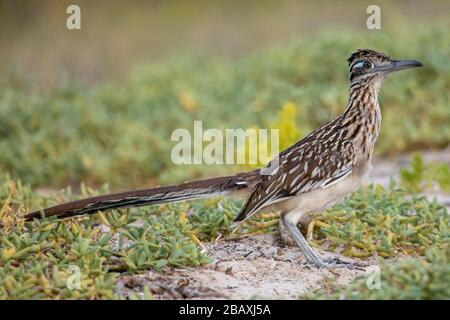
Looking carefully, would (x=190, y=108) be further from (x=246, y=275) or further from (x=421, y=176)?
(x=246, y=275)

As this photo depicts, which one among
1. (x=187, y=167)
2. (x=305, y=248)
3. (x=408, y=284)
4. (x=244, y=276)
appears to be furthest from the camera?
(x=187, y=167)

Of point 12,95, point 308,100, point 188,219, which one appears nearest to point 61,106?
point 12,95

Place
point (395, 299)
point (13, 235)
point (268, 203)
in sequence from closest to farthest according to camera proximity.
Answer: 1. point (395, 299)
2. point (13, 235)
3. point (268, 203)

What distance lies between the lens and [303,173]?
611cm

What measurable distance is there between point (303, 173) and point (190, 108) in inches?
190

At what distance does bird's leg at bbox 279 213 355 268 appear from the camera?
5.76 metres

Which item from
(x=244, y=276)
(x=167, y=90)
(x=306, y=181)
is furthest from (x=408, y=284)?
(x=167, y=90)

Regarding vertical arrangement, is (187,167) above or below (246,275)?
above

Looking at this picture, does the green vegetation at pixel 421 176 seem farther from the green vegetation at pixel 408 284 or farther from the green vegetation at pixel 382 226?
the green vegetation at pixel 408 284

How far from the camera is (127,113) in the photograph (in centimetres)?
1108

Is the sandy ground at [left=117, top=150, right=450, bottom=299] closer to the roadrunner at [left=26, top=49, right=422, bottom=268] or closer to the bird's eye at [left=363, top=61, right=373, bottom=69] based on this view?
the roadrunner at [left=26, top=49, right=422, bottom=268]

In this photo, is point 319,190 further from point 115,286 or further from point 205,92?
point 205,92

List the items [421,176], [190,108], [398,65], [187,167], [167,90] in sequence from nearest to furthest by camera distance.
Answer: [398,65]
[421,176]
[187,167]
[190,108]
[167,90]
